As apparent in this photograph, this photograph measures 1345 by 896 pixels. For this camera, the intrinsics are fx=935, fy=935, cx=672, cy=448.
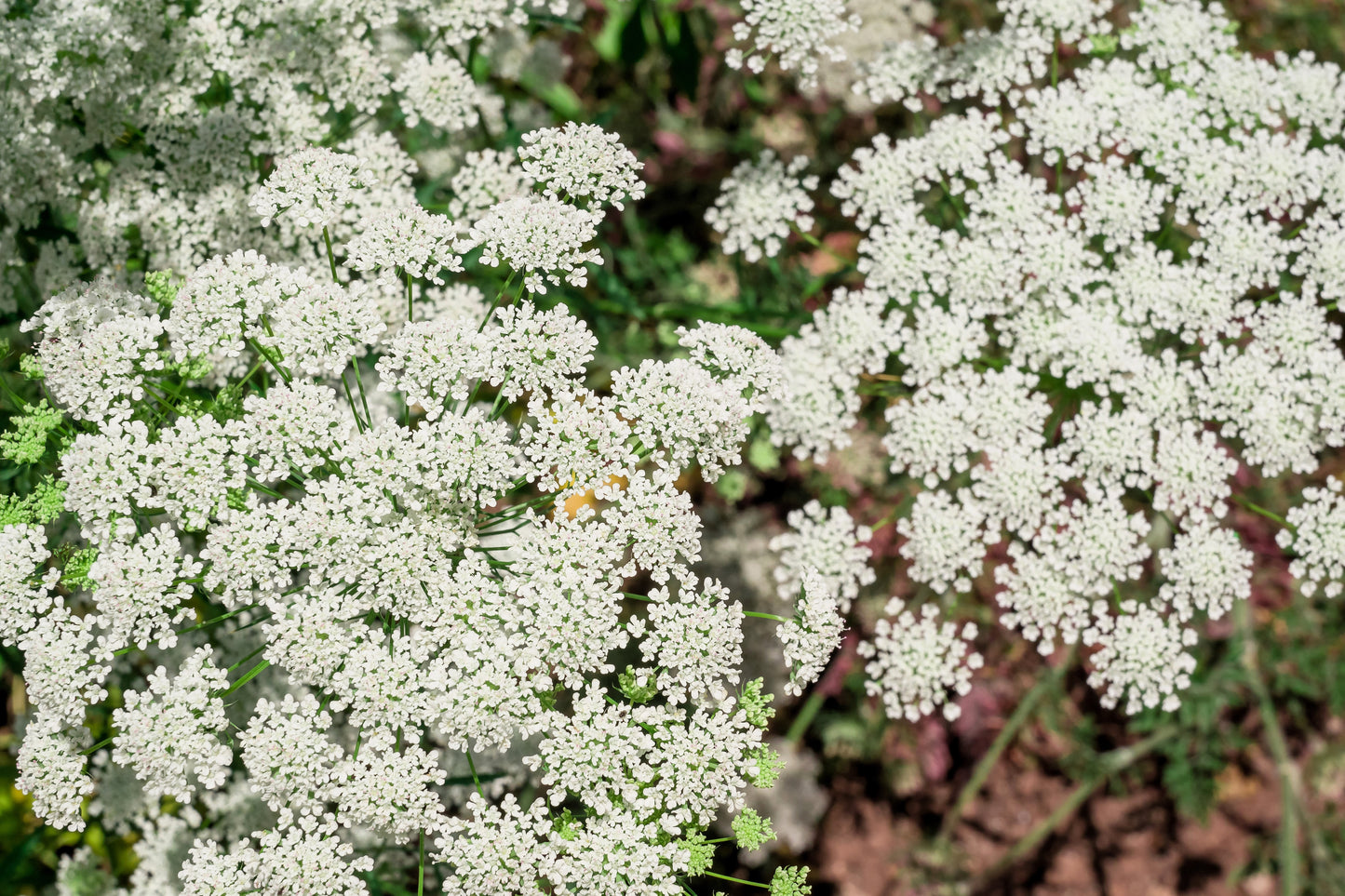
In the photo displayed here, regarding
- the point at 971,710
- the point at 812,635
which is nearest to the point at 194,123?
the point at 812,635

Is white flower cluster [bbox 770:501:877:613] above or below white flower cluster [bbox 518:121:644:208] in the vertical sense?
below

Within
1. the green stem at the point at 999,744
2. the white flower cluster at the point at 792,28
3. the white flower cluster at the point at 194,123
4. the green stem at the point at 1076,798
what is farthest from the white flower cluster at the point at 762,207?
the green stem at the point at 1076,798

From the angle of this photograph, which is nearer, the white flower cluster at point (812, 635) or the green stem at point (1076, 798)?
the white flower cluster at point (812, 635)

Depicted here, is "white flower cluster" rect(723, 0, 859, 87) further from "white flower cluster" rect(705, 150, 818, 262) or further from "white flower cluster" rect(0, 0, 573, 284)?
"white flower cluster" rect(0, 0, 573, 284)

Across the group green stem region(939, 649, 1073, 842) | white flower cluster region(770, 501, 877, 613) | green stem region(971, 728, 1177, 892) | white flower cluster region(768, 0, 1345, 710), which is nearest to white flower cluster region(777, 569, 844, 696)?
white flower cluster region(770, 501, 877, 613)

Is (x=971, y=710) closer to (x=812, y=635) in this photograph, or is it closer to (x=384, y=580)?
(x=812, y=635)

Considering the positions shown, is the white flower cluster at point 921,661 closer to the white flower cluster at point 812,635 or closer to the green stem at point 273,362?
the white flower cluster at point 812,635
